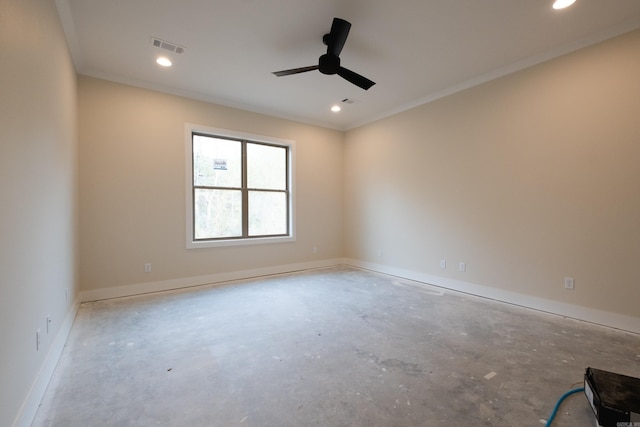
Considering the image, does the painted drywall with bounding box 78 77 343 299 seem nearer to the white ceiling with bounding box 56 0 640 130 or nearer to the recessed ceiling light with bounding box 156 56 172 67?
the white ceiling with bounding box 56 0 640 130

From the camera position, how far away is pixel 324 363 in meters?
2.17

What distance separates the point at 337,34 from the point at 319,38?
1.63ft

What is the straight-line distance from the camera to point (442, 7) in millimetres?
2504

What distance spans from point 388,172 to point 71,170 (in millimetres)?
4403

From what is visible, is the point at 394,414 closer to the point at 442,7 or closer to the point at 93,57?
the point at 442,7

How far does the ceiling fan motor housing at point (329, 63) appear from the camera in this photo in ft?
9.30

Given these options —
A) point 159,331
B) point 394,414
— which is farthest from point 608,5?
point 159,331

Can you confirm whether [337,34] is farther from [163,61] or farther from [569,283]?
[569,283]

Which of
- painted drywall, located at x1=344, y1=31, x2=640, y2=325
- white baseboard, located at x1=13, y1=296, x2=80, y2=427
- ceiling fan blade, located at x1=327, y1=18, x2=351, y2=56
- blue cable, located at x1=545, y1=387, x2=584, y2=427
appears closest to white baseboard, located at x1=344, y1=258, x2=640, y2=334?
painted drywall, located at x1=344, y1=31, x2=640, y2=325

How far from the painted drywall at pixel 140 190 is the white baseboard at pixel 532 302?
8.65 ft

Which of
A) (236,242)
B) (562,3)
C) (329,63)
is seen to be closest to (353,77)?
(329,63)

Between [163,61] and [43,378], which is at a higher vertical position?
[163,61]

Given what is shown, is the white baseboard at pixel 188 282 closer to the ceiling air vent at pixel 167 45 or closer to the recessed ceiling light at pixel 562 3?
the ceiling air vent at pixel 167 45

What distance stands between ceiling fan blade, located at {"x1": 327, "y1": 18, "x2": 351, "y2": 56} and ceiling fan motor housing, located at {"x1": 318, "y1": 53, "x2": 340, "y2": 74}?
4 cm
